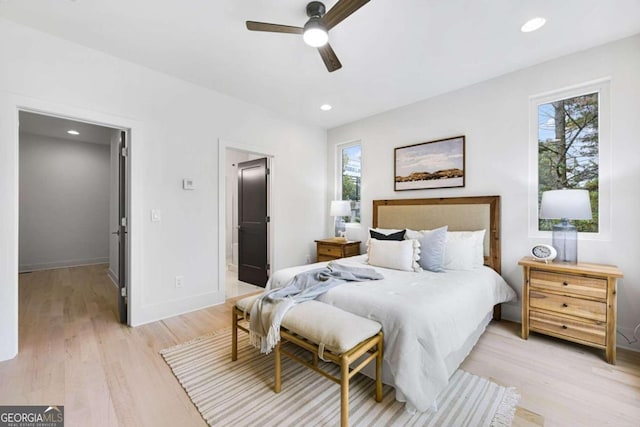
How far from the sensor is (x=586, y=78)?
2.49m

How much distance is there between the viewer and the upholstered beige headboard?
116 inches

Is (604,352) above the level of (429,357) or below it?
below

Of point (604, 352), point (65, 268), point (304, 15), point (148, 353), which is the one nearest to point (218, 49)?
point (304, 15)

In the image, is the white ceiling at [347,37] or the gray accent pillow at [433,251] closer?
the white ceiling at [347,37]

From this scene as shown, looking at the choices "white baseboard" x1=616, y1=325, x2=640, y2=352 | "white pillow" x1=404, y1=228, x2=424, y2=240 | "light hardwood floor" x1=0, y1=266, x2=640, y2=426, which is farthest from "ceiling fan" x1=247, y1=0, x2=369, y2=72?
"white baseboard" x1=616, y1=325, x2=640, y2=352

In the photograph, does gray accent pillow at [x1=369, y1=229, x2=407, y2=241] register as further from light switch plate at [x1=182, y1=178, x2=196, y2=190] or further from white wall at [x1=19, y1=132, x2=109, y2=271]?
white wall at [x1=19, y1=132, x2=109, y2=271]

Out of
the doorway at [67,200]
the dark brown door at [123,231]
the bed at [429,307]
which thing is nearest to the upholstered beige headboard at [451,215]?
the bed at [429,307]

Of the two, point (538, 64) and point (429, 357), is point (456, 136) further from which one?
point (429, 357)

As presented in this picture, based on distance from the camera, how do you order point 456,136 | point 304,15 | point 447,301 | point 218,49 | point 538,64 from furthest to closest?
point 456,136
point 538,64
point 218,49
point 304,15
point 447,301

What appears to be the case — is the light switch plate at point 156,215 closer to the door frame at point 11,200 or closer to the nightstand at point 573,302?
the door frame at point 11,200

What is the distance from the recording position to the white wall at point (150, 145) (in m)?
2.12

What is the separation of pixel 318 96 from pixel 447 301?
2.79 meters

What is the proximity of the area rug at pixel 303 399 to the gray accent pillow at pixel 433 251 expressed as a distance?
960mm

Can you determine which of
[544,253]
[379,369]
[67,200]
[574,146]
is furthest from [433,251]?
[67,200]
